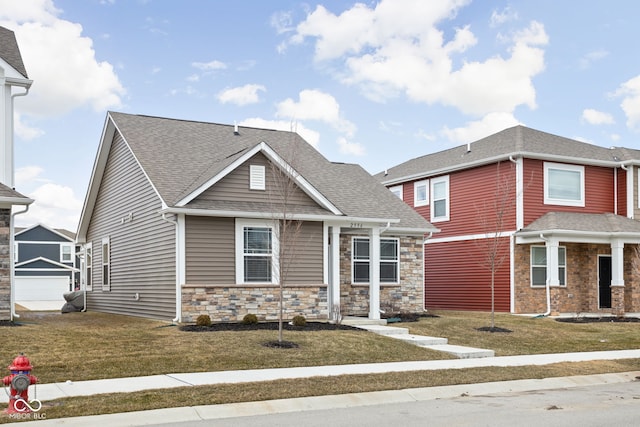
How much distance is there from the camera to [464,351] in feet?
53.9

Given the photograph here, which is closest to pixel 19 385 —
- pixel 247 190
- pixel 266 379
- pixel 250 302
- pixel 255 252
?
pixel 266 379

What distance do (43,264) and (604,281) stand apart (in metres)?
46.1

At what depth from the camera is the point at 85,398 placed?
10391 mm

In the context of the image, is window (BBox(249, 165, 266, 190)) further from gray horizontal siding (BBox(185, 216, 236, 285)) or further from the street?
the street

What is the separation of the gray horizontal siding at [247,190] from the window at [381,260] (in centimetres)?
347

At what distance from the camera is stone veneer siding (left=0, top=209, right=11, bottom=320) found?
57.6ft

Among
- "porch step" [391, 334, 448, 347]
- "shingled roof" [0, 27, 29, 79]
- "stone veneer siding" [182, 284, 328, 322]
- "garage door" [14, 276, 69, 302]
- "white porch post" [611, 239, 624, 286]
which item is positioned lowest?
"garage door" [14, 276, 69, 302]

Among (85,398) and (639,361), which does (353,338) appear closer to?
(639,361)

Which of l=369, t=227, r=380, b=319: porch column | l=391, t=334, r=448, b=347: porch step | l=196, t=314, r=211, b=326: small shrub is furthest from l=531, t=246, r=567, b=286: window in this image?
l=196, t=314, r=211, b=326: small shrub

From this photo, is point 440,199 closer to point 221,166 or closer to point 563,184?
point 563,184

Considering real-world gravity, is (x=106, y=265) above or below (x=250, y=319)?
above

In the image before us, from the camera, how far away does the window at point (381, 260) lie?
2355 centimetres

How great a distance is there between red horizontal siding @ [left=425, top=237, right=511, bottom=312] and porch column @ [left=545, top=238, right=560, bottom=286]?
1.73m

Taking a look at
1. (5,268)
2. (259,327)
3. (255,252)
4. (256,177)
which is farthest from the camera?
(256,177)
